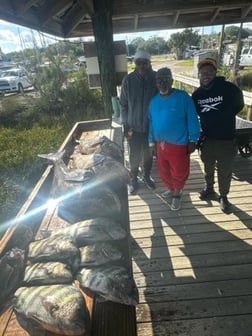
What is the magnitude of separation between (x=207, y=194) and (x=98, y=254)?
2765 millimetres

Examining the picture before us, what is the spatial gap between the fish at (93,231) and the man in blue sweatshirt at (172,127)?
1576 mm

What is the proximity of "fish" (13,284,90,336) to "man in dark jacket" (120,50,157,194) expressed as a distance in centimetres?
265

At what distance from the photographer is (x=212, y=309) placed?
2.59 metres

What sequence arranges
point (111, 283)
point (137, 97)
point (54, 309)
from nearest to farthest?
point (54, 309), point (111, 283), point (137, 97)

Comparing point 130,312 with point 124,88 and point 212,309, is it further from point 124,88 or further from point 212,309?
point 124,88

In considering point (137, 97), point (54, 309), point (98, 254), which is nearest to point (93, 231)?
point (98, 254)

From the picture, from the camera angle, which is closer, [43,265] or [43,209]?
[43,265]

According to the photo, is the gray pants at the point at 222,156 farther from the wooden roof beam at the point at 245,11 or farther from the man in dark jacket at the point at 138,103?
the wooden roof beam at the point at 245,11

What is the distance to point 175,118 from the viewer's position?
3.33 meters

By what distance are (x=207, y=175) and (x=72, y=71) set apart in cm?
1159

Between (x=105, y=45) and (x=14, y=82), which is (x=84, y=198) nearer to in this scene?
(x=105, y=45)

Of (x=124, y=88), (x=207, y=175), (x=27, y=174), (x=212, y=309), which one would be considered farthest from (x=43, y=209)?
(x=27, y=174)

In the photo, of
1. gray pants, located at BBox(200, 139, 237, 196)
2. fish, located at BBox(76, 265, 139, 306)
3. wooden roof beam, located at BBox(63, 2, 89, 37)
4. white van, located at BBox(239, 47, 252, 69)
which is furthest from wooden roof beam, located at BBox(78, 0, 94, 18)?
white van, located at BBox(239, 47, 252, 69)

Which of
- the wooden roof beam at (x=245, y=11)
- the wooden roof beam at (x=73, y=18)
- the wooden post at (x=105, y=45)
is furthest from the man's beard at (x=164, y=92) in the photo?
the wooden roof beam at (x=245, y=11)
